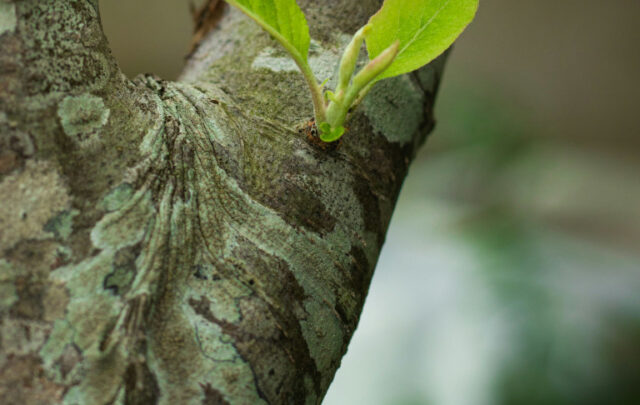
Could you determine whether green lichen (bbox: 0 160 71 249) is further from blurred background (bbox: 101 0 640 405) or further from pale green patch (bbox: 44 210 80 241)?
blurred background (bbox: 101 0 640 405)

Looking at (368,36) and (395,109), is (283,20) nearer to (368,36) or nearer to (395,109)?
(368,36)

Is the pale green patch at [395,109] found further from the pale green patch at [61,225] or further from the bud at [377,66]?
the pale green patch at [61,225]

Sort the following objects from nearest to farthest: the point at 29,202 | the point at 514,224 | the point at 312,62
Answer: the point at 29,202 → the point at 312,62 → the point at 514,224

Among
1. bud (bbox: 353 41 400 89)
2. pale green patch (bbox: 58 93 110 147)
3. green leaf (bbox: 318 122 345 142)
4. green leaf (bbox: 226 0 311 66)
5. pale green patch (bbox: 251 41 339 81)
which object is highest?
pale green patch (bbox: 251 41 339 81)

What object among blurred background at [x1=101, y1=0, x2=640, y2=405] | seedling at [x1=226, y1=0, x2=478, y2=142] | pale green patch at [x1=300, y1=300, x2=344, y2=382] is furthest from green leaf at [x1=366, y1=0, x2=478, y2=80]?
blurred background at [x1=101, y1=0, x2=640, y2=405]

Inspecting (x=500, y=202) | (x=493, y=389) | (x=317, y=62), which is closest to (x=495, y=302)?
(x=493, y=389)

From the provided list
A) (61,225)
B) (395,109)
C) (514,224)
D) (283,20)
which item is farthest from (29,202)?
(514,224)
